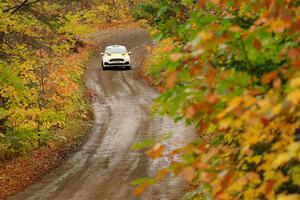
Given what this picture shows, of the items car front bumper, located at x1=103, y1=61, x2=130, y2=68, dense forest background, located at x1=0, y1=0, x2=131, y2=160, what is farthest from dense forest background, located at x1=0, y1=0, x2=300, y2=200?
car front bumper, located at x1=103, y1=61, x2=130, y2=68

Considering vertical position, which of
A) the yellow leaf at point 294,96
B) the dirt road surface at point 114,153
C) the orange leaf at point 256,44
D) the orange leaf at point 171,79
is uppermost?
the orange leaf at point 256,44

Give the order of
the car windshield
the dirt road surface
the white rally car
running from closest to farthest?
the dirt road surface → the white rally car → the car windshield

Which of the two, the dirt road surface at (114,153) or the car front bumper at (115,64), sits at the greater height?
the car front bumper at (115,64)

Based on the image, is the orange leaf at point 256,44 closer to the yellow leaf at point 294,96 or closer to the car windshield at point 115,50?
the yellow leaf at point 294,96

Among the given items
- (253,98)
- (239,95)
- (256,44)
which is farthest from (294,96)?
(256,44)

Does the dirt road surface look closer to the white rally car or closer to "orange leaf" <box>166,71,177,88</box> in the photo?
the white rally car

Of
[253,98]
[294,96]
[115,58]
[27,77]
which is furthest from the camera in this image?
[115,58]

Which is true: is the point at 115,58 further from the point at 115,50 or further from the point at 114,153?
the point at 114,153

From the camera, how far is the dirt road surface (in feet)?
43.3

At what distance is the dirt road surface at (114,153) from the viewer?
1319cm

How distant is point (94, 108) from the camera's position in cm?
2598

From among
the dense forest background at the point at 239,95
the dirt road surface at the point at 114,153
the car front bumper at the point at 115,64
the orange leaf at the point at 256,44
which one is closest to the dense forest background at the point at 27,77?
→ the dirt road surface at the point at 114,153

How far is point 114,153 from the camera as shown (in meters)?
17.7

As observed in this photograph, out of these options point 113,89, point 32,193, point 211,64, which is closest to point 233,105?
point 211,64
